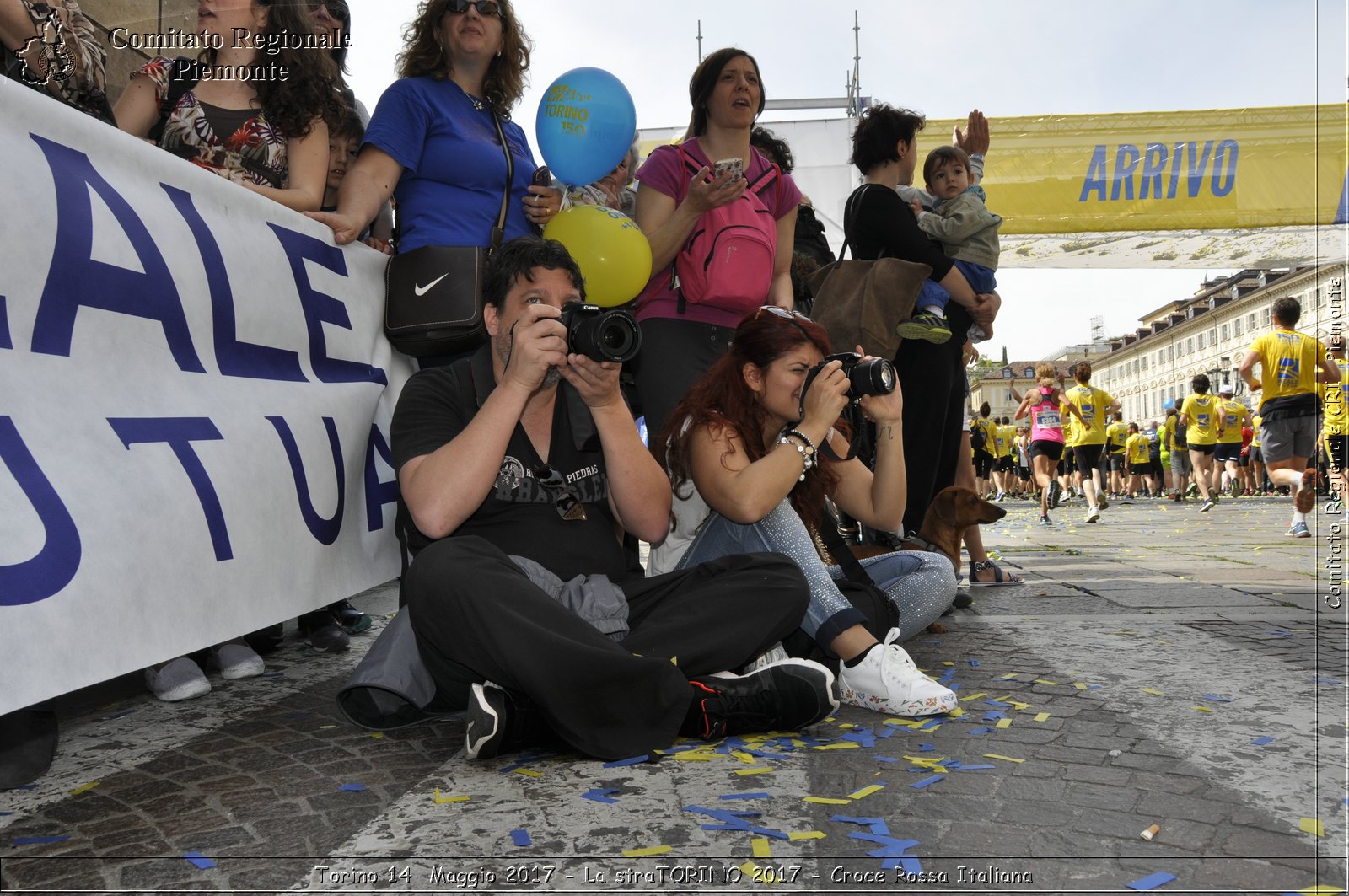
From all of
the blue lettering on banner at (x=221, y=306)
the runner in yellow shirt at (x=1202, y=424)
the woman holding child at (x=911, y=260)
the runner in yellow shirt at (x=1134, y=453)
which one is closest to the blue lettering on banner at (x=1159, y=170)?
the runner in yellow shirt at (x=1202, y=424)

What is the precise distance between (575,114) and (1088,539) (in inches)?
278

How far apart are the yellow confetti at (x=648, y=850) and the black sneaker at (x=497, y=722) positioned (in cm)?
56

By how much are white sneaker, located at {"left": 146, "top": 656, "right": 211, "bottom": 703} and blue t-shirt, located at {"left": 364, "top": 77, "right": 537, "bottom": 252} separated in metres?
1.46

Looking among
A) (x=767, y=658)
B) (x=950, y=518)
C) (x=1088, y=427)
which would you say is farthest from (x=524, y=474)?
(x=1088, y=427)

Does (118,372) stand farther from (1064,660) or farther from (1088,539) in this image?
(1088,539)

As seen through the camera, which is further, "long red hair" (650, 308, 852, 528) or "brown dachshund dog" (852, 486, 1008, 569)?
"brown dachshund dog" (852, 486, 1008, 569)

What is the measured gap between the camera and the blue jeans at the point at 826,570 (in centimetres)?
271

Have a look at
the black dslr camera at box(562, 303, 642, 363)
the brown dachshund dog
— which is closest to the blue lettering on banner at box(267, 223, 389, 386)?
the black dslr camera at box(562, 303, 642, 363)

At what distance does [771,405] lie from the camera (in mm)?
3061

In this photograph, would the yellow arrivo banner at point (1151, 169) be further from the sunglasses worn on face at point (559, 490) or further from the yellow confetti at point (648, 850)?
the yellow confetti at point (648, 850)

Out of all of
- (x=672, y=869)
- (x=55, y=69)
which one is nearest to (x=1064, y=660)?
(x=672, y=869)

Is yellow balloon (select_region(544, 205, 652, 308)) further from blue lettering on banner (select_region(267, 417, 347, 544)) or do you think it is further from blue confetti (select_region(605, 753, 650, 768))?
blue confetti (select_region(605, 753, 650, 768))

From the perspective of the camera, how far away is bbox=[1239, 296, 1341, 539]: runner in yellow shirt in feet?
27.6

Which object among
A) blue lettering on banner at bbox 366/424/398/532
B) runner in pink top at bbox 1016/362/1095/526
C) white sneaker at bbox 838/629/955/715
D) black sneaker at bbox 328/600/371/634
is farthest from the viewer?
runner in pink top at bbox 1016/362/1095/526
